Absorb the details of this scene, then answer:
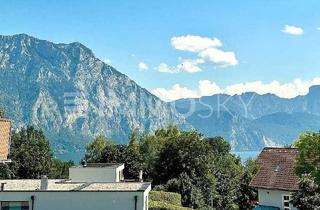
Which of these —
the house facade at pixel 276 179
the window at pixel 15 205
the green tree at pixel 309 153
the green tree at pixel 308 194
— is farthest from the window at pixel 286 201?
the window at pixel 15 205

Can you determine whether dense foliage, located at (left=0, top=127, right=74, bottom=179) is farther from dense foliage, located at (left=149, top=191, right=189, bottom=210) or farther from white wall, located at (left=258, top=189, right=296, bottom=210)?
white wall, located at (left=258, top=189, right=296, bottom=210)

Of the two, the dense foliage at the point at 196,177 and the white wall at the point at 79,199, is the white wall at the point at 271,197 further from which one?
the white wall at the point at 79,199

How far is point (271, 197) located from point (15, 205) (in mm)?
25276

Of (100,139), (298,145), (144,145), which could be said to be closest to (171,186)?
(298,145)

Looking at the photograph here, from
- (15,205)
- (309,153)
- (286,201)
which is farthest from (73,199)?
(286,201)

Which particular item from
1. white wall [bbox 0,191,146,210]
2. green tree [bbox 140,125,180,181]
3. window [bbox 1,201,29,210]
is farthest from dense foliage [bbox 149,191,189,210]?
green tree [bbox 140,125,180,181]

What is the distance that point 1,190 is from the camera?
2672 centimetres

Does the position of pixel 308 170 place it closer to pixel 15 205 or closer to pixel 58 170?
pixel 15 205

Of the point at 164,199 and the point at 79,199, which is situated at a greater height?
the point at 79,199

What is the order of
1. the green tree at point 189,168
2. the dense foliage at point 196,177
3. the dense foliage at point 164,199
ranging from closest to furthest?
the dense foliage at point 164,199, the dense foliage at point 196,177, the green tree at point 189,168

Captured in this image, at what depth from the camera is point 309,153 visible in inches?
1099

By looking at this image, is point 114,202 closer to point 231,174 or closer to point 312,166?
point 312,166

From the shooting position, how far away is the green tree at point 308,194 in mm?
31594

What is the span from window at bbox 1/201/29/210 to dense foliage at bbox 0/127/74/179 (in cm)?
4447
